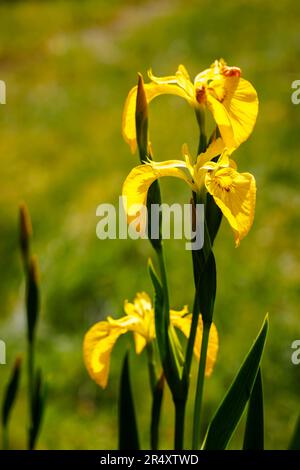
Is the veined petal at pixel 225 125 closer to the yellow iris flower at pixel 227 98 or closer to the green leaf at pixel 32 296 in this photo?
the yellow iris flower at pixel 227 98

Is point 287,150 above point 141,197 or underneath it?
above

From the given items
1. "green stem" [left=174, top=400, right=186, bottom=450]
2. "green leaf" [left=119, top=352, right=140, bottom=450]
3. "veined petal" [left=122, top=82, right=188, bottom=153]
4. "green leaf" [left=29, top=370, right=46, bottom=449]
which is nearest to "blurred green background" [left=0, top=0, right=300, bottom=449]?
"green leaf" [left=29, top=370, right=46, bottom=449]

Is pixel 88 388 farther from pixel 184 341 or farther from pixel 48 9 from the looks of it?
pixel 48 9

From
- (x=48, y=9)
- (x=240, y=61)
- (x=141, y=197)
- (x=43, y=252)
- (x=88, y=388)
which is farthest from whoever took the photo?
(x=48, y=9)

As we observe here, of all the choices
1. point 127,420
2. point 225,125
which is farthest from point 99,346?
point 225,125

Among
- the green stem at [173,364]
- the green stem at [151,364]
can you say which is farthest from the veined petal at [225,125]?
the green stem at [151,364]

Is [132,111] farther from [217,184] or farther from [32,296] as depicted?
[32,296]
